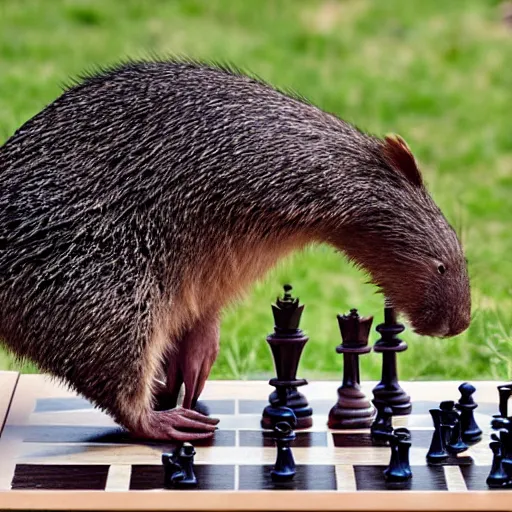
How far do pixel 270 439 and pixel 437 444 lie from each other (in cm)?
64

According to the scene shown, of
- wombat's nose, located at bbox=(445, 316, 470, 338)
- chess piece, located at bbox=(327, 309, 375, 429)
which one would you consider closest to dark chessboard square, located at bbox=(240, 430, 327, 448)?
chess piece, located at bbox=(327, 309, 375, 429)

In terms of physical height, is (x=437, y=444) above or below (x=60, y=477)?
above

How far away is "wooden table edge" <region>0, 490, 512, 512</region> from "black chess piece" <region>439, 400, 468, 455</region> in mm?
493

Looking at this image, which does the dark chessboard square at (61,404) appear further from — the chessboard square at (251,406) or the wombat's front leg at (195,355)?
the chessboard square at (251,406)

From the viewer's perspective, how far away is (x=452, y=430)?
4.78 m

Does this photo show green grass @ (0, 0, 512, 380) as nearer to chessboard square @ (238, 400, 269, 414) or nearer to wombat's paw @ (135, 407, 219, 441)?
chessboard square @ (238, 400, 269, 414)

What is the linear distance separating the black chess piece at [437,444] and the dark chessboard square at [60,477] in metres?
1.15

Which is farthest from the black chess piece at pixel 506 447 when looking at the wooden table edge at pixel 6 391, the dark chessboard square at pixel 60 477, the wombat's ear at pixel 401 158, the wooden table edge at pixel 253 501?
the wooden table edge at pixel 6 391

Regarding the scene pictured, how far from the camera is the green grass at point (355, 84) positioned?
7148mm

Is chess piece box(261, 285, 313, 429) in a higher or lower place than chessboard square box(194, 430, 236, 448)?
higher

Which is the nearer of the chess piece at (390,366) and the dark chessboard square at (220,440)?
the dark chessboard square at (220,440)

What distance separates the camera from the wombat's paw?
16.1 ft

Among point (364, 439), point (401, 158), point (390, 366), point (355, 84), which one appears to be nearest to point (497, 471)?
point (364, 439)

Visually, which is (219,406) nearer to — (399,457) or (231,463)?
(231,463)
